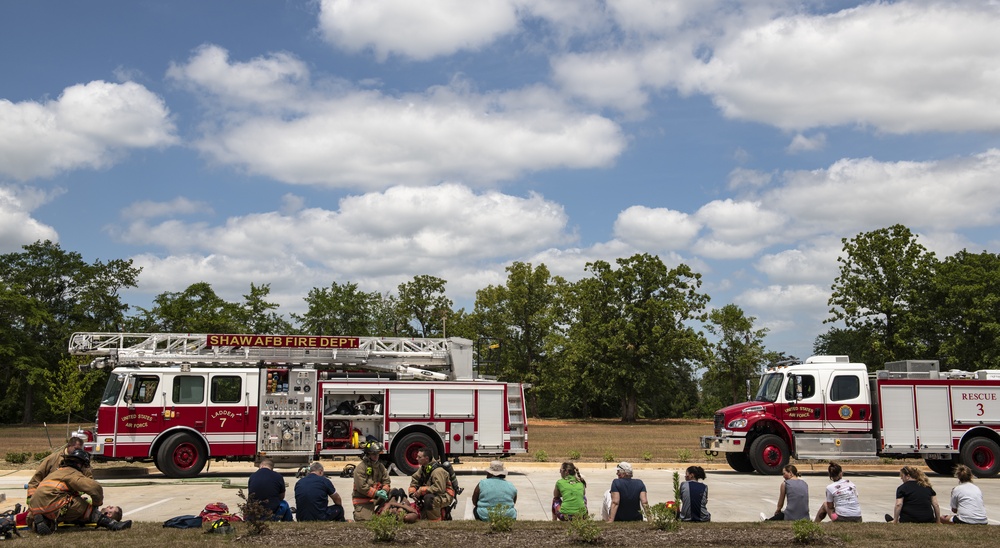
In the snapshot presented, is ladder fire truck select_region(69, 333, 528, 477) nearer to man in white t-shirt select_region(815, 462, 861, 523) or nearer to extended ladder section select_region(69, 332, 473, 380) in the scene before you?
extended ladder section select_region(69, 332, 473, 380)

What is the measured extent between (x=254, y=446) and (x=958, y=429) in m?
17.9

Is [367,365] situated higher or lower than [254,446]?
higher

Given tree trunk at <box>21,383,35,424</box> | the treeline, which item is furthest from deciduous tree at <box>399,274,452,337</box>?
tree trunk at <box>21,383,35,424</box>

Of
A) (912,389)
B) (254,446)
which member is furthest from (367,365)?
(912,389)

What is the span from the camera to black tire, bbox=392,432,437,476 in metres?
20.6

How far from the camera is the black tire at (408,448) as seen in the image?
20594mm

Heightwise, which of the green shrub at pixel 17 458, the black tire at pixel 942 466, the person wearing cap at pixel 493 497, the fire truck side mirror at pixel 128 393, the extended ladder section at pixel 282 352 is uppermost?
the extended ladder section at pixel 282 352

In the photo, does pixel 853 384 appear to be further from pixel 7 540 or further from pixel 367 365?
pixel 7 540

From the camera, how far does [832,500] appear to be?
40.3 ft

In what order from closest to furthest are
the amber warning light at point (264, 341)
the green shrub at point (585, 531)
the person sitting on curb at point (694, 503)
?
the green shrub at point (585, 531) → the person sitting on curb at point (694, 503) → the amber warning light at point (264, 341)

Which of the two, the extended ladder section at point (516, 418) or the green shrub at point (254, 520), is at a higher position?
the extended ladder section at point (516, 418)

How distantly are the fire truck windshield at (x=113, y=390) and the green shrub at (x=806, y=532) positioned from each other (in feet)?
52.5

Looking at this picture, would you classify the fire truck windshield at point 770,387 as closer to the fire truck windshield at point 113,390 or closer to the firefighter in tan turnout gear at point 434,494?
the firefighter in tan turnout gear at point 434,494

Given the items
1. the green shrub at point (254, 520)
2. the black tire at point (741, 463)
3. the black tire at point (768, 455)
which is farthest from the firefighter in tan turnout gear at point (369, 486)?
the black tire at point (741, 463)
